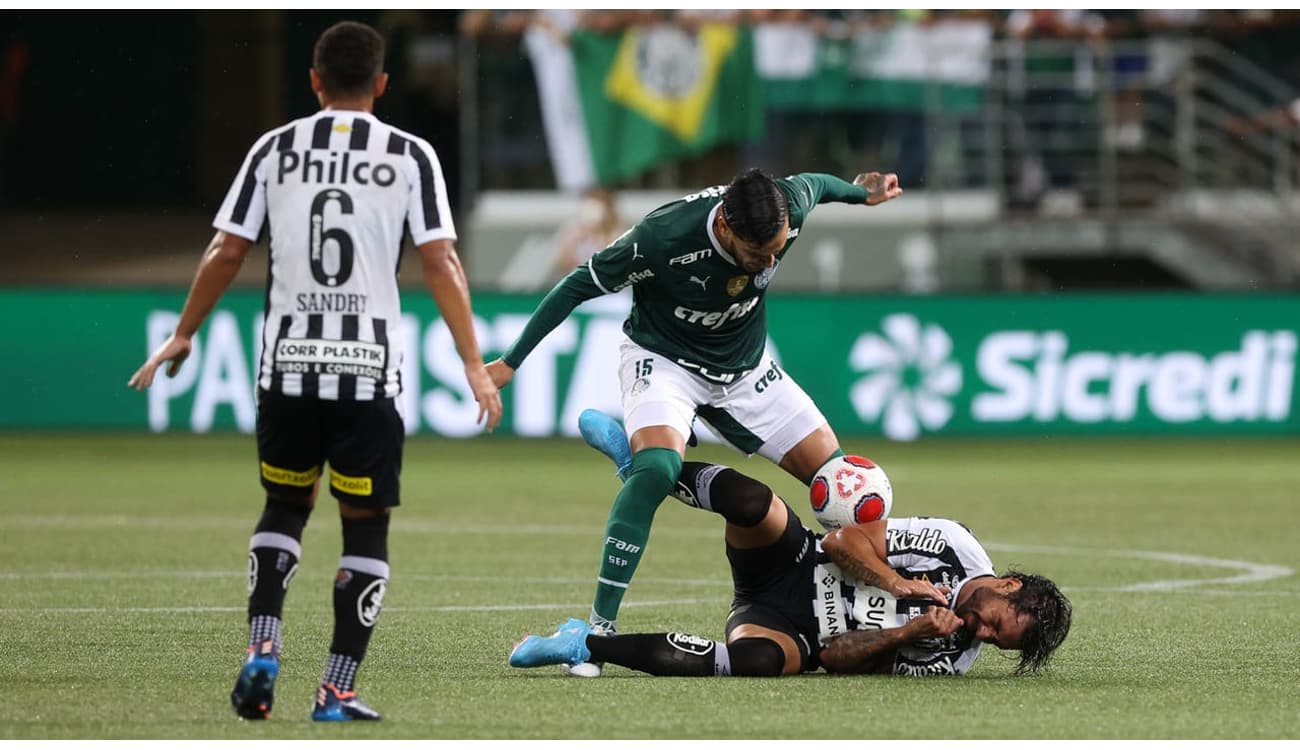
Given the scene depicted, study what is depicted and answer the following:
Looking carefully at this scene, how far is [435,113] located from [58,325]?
10271 mm

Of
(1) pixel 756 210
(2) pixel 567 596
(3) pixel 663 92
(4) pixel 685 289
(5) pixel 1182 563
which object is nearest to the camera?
(1) pixel 756 210

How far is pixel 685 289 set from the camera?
8141 millimetres

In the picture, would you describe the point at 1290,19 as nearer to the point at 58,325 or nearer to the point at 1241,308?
the point at 1241,308

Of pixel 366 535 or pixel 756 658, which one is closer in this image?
pixel 366 535

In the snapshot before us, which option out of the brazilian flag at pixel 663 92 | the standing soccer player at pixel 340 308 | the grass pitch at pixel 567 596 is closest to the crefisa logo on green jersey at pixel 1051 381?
the grass pitch at pixel 567 596

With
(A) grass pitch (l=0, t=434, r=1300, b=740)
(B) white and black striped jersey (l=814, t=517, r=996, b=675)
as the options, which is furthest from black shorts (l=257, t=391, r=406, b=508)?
(B) white and black striped jersey (l=814, t=517, r=996, b=675)

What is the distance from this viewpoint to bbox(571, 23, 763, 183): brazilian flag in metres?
23.7

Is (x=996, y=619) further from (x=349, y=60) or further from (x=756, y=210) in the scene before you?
(x=349, y=60)

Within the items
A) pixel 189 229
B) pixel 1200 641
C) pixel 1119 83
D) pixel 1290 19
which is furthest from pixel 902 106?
pixel 1200 641

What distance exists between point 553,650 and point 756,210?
1.69m

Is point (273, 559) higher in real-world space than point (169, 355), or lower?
lower

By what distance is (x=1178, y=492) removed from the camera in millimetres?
15805

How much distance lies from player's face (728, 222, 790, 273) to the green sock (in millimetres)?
795

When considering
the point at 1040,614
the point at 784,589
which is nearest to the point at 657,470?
the point at 784,589
